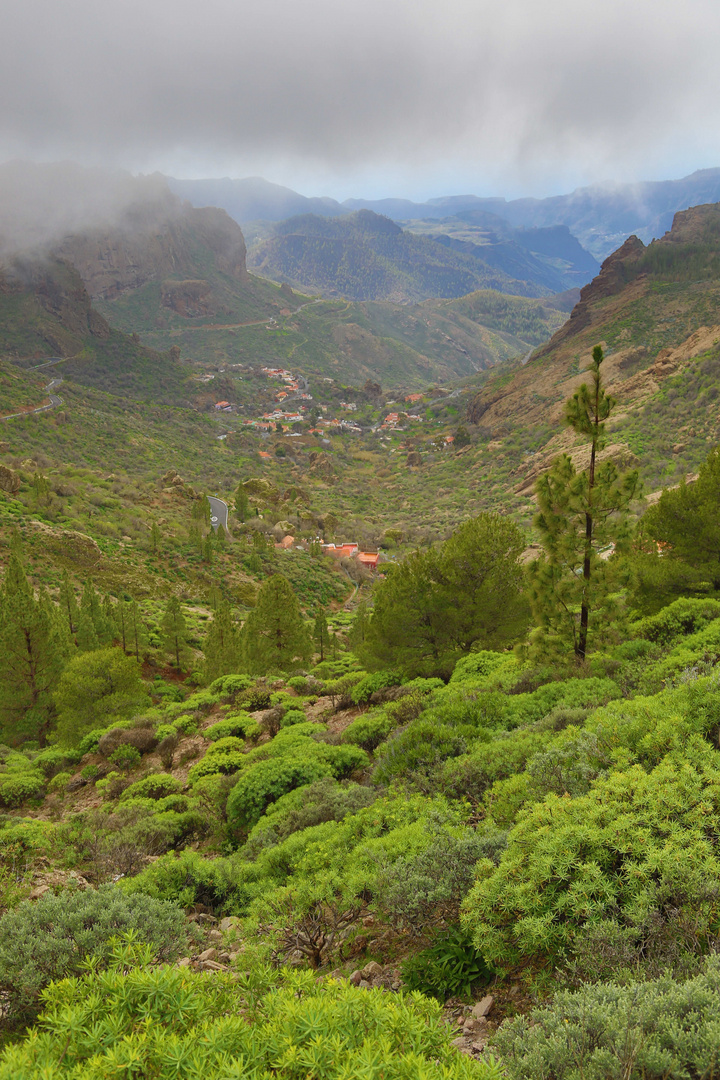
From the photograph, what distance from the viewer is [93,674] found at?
58.6ft

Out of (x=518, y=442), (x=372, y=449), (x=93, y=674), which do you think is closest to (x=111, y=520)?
(x=93, y=674)

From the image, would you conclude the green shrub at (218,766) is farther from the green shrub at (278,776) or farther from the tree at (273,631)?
the tree at (273,631)

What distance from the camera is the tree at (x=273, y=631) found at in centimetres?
2109

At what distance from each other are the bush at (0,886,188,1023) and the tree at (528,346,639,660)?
27.2 ft

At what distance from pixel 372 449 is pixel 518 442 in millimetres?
39742

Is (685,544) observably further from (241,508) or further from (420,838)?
(241,508)

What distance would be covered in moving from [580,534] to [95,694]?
16125mm

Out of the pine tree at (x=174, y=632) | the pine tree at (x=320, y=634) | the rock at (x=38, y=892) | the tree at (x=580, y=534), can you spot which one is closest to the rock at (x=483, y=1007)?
the rock at (x=38, y=892)

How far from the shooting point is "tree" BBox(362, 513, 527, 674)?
1423 centimetres

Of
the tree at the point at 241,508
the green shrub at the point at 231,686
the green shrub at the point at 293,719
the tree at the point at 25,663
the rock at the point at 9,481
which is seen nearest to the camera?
the green shrub at the point at 293,719

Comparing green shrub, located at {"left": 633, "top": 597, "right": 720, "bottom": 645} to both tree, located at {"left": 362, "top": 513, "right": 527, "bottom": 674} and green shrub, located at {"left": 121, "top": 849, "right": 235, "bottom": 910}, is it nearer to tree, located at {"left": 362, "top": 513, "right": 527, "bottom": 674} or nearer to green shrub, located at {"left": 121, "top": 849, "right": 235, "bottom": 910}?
tree, located at {"left": 362, "top": 513, "right": 527, "bottom": 674}

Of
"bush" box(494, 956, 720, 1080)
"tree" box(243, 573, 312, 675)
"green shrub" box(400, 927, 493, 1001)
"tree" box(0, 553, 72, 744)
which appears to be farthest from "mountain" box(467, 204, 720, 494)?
"bush" box(494, 956, 720, 1080)

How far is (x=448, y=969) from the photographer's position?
13.9ft

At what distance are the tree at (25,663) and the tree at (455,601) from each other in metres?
12.3
